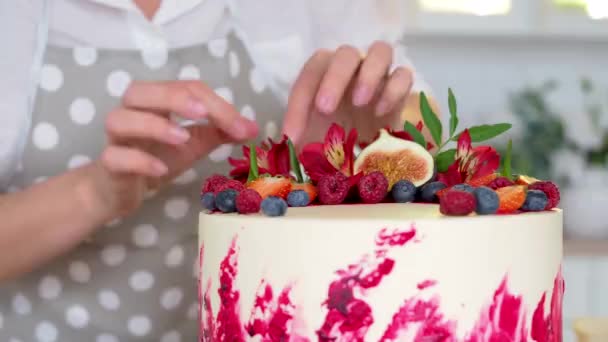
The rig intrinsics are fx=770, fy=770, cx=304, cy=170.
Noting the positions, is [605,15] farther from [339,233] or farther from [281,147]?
[339,233]

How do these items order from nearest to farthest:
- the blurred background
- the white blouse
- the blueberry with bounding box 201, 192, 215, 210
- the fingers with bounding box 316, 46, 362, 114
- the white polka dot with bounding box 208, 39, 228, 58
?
1. the blueberry with bounding box 201, 192, 215, 210
2. the fingers with bounding box 316, 46, 362, 114
3. the white blouse
4. the white polka dot with bounding box 208, 39, 228, 58
5. the blurred background

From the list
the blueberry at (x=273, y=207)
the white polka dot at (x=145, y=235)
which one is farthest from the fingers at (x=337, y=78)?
the white polka dot at (x=145, y=235)

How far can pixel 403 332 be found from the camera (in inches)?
19.0

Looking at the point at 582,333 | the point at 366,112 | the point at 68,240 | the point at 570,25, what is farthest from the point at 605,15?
the point at 68,240

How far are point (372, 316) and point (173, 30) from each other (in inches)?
23.2

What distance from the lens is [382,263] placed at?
0.49m

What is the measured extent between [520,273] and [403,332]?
0.31 feet

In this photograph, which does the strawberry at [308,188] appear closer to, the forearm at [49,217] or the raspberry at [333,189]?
the raspberry at [333,189]

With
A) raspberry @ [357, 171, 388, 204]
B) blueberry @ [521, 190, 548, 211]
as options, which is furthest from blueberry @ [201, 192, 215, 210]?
blueberry @ [521, 190, 548, 211]

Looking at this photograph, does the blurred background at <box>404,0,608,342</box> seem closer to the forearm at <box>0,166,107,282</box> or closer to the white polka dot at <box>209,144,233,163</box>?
the white polka dot at <box>209,144,233,163</box>

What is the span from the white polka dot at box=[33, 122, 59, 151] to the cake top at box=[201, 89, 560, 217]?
13.0 inches

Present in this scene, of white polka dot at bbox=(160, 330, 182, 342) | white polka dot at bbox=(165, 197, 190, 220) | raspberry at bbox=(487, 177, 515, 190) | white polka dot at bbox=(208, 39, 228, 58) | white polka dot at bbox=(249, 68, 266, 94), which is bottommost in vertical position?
white polka dot at bbox=(160, 330, 182, 342)

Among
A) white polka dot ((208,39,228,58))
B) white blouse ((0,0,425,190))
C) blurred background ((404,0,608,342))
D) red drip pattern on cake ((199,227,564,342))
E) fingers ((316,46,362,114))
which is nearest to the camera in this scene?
red drip pattern on cake ((199,227,564,342))

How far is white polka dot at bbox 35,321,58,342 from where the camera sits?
916 mm
